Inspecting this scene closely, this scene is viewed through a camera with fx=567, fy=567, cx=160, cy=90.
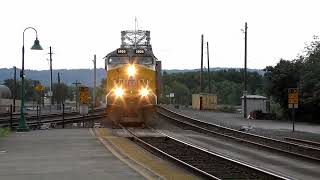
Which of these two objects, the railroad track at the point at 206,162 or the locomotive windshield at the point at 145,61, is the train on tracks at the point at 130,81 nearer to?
the locomotive windshield at the point at 145,61

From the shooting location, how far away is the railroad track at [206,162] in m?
14.0

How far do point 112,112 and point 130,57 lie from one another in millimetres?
3367

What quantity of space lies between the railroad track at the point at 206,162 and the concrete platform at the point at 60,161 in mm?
1765

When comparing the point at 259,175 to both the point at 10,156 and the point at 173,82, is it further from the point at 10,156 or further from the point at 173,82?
the point at 173,82

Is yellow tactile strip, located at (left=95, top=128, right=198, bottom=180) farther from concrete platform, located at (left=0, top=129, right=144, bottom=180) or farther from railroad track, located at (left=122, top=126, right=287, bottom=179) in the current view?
concrete platform, located at (left=0, top=129, right=144, bottom=180)

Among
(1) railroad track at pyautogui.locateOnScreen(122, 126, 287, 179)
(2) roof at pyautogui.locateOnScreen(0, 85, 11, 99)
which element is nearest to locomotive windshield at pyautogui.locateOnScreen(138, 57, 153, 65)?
(1) railroad track at pyautogui.locateOnScreen(122, 126, 287, 179)

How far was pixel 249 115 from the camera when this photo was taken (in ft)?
173

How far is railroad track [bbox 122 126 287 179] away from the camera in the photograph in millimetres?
13977

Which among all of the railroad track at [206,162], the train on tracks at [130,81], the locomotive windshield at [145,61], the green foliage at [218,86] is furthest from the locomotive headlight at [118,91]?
the green foliage at [218,86]

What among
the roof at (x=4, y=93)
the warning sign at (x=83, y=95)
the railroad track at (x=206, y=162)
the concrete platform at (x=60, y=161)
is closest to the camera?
the concrete platform at (x=60, y=161)

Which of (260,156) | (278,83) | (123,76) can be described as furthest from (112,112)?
(278,83)

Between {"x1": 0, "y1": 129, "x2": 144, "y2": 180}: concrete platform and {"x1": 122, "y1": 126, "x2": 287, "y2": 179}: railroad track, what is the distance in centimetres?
176

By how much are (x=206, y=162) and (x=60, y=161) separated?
4419 mm

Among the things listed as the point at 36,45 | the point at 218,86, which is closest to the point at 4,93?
the point at 218,86
